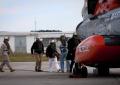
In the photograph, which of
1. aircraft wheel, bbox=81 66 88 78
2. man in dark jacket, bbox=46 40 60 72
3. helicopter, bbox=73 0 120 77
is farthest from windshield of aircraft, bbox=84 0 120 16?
man in dark jacket, bbox=46 40 60 72

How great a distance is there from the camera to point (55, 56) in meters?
26.1

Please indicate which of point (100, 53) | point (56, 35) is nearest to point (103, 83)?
point (100, 53)

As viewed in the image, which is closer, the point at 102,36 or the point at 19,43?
the point at 102,36

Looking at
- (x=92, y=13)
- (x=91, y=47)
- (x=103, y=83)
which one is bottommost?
(x=103, y=83)

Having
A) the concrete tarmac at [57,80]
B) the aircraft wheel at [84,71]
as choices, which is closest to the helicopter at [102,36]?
the concrete tarmac at [57,80]

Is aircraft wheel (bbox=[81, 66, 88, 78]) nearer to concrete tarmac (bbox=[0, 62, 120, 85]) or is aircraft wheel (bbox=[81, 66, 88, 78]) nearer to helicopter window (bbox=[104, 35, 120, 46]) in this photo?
concrete tarmac (bbox=[0, 62, 120, 85])

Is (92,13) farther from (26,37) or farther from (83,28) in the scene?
(26,37)

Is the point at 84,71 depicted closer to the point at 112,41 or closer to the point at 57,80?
the point at 57,80

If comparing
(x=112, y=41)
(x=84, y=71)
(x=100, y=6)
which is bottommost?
(x=84, y=71)

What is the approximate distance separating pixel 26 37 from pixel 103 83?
181 feet

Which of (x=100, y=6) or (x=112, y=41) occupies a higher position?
(x=100, y=6)

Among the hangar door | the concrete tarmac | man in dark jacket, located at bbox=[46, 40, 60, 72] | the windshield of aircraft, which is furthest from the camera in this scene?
the hangar door

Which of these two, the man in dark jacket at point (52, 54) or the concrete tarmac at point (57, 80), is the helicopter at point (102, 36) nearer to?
the concrete tarmac at point (57, 80)

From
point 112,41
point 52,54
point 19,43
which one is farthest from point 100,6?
point 19,43
